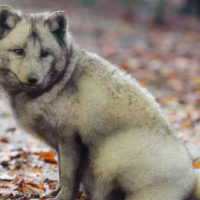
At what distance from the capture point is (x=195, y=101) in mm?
9773

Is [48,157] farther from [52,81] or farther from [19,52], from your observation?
[19,52]

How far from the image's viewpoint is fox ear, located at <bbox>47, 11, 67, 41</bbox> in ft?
14.6

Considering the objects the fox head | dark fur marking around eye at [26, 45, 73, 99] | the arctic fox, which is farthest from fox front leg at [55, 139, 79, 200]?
the fox head

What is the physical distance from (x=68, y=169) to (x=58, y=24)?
1704 millimetres

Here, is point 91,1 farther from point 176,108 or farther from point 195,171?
point 195,171

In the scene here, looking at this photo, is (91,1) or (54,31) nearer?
(54,31)

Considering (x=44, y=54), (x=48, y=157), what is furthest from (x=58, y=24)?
(x=48, y=157)

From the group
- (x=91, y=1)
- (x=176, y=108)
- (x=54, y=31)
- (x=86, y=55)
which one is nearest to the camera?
(x=54, y=31)

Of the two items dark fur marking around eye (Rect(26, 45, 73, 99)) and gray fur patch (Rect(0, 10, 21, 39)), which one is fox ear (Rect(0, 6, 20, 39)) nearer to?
gray fur patch (Rect(0, 10, 21, 39))

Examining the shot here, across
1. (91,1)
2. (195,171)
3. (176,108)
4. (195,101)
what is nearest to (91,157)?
(195,171)

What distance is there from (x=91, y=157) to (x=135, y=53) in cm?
1038

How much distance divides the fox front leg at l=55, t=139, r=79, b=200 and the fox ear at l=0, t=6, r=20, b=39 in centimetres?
143

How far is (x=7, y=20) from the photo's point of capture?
437 centimetres

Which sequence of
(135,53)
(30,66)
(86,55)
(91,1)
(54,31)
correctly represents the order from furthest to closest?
1. (91,1)
2. (135,53)
3. (86,55)
4. (54,31)
5. (30,66)
